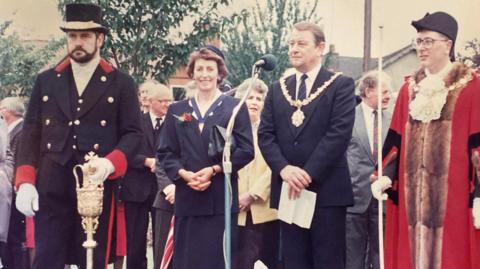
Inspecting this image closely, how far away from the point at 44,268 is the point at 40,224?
0.94ft

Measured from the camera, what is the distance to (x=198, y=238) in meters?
6.76

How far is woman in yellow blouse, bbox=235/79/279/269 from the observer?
8.12m

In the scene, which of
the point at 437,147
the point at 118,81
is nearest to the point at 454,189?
the point at 437,147

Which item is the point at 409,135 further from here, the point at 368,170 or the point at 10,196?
the point at 10,196

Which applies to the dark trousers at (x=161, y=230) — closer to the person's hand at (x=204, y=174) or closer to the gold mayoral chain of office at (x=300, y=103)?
the person's hand at (x=204, y=174)

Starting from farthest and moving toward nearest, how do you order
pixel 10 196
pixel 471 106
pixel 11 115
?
pixel 11 115 → pixel 10 196 → pixel 471 106

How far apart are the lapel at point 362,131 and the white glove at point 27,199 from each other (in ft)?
11.4

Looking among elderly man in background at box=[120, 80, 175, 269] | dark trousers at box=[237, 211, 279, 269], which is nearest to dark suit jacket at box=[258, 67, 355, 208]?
dark trousers at box=[237, 211, 279, 269]

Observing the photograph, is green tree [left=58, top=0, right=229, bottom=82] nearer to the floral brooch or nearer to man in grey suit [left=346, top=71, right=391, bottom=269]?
man in grey suit [left=346, top=71, right=391, bottom=269]

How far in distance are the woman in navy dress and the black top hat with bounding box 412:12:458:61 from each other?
1.46m

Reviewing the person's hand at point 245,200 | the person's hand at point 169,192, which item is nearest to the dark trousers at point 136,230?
the person's hand at point 169,192

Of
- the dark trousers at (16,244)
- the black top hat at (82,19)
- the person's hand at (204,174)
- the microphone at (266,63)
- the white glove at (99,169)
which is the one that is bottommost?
the dark trousers at (16,244)

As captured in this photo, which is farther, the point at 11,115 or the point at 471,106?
the point at 11,115

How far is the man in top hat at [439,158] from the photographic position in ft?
21.2
